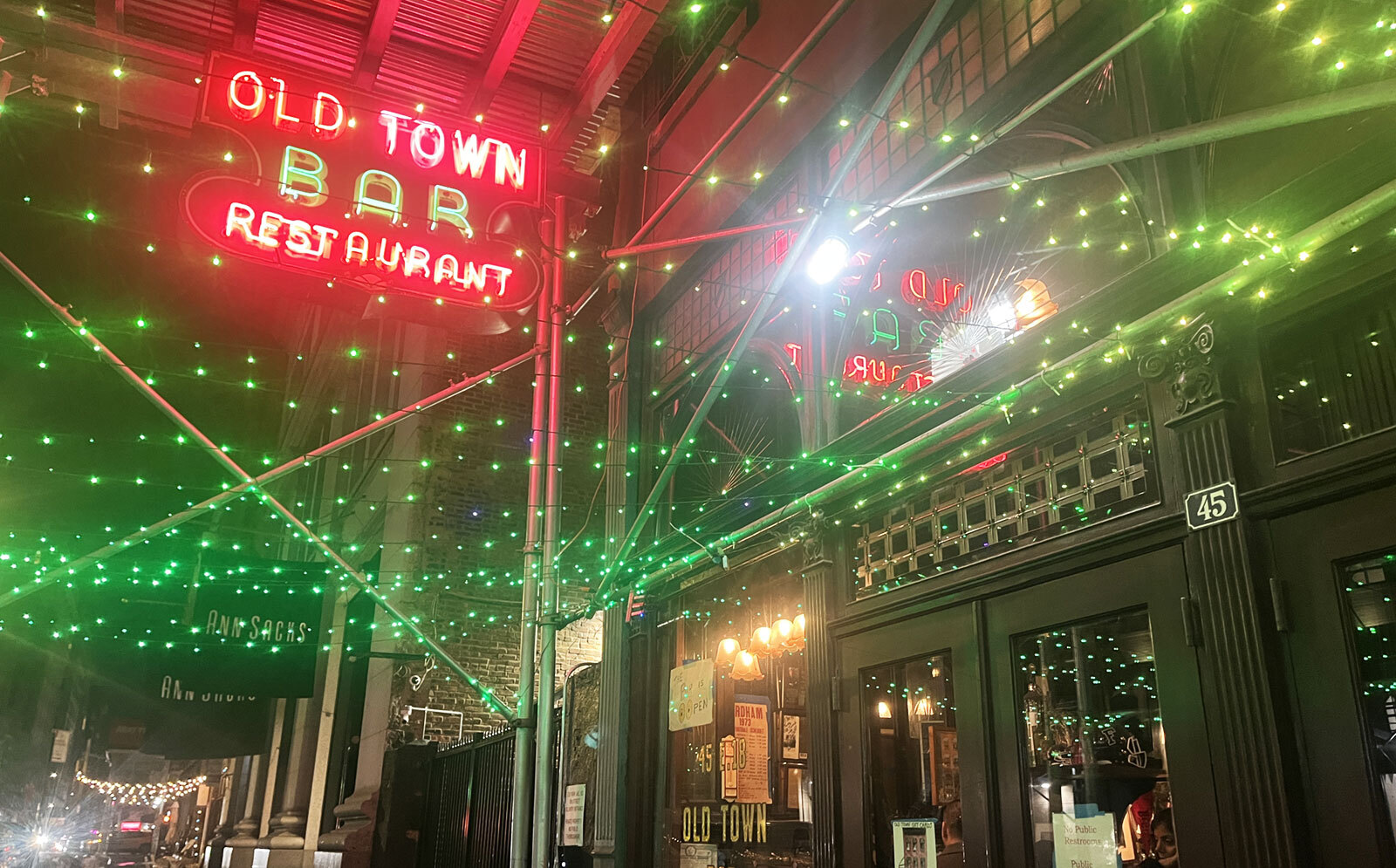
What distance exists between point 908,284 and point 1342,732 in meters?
3.77

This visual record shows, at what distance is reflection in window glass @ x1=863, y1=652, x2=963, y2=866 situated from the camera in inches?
212

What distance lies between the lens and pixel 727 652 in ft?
25.2

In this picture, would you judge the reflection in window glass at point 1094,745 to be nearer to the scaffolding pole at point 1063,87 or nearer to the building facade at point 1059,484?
the building facade at point 1059,484

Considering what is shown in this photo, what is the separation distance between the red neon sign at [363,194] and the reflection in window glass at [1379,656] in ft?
22.1

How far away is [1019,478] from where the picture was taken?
5.20 metres

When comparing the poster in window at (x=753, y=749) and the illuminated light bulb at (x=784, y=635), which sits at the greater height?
the illuminated light bulb at (x=784, y=635)

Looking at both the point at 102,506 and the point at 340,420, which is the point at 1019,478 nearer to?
the point at 340,420


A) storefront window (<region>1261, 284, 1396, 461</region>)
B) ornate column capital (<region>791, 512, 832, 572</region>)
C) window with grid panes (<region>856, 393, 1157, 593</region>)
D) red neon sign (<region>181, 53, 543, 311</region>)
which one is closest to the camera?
storefront window (<region>1261, 284, 1396, 461</region>)

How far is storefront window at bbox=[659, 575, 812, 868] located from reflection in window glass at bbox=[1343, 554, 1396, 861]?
377cm

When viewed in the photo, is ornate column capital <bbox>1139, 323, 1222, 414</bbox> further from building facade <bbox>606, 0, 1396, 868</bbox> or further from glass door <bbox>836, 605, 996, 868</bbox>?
glass door <bbox>836, 605, 996, 868</bbox>

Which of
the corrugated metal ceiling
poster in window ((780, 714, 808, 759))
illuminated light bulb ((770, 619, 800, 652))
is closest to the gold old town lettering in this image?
poster in window ((780, 714, 808, 759))

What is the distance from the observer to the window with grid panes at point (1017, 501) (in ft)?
14.9

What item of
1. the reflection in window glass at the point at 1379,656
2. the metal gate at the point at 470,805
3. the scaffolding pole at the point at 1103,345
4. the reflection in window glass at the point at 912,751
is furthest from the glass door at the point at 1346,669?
the metal gate at the point at 470,805

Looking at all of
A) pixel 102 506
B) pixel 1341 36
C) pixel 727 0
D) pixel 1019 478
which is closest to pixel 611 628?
pixel 1019 478
